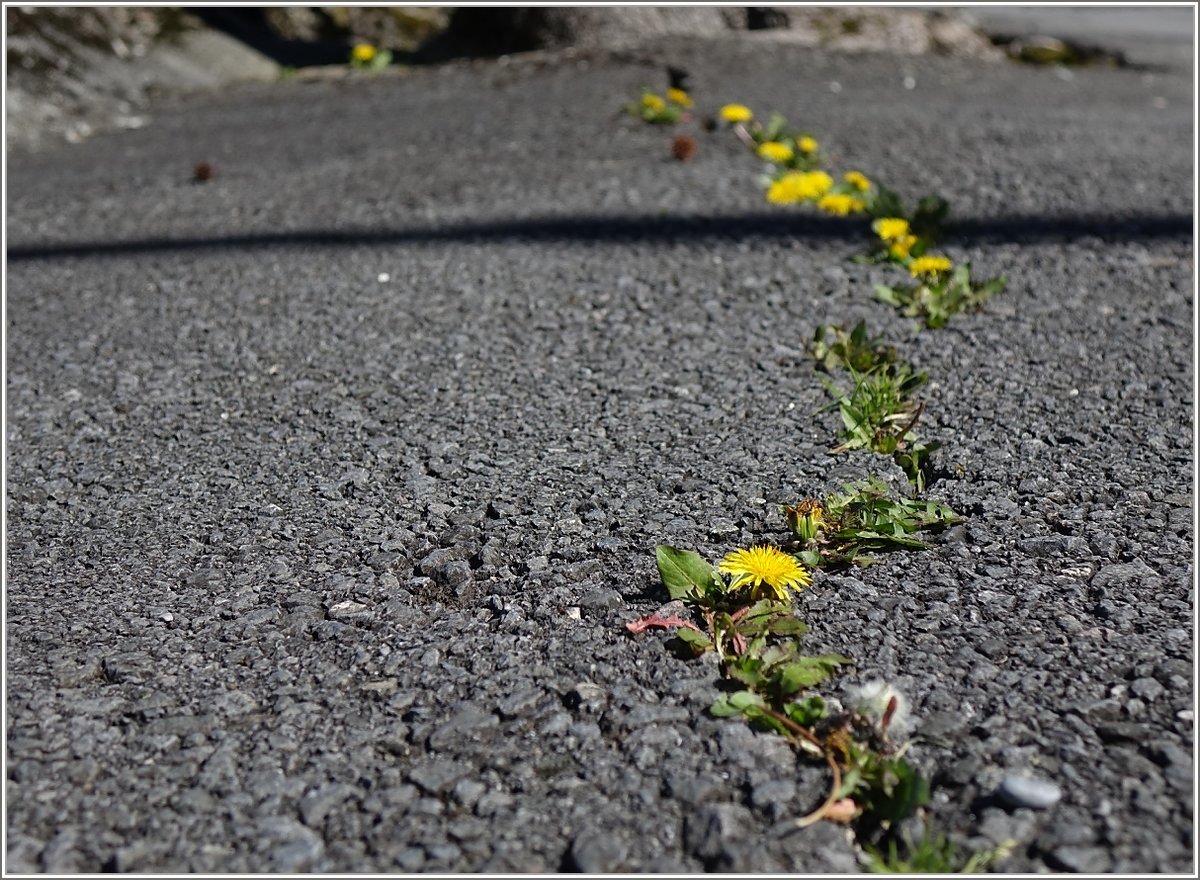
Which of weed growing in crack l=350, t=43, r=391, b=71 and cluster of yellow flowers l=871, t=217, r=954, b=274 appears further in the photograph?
weed growing in crack l=350, t=43, r=391, b=71

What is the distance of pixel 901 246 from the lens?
3.11 m

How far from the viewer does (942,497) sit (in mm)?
1949

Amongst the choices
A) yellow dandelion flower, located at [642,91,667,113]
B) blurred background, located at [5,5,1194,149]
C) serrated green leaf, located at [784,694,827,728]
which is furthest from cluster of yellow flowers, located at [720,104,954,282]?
blurred background, located at [5,5,1194,149]

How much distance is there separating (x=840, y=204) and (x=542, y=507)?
6.20ft

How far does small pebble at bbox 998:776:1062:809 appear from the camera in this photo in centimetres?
125

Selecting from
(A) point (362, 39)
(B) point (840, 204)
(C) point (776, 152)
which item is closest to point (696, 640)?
(B) point (840, 204)

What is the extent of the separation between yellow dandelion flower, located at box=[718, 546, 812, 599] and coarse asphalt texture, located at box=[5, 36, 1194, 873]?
2.7 inches

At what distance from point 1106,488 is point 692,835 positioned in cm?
115

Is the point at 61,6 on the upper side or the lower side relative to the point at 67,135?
upper

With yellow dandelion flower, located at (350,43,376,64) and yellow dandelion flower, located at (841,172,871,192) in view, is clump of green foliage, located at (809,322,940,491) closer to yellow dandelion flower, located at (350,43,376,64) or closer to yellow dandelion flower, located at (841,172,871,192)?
yellow dandelion flower, located at (841,172,871,192)

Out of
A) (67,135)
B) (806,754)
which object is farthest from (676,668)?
(67,135)

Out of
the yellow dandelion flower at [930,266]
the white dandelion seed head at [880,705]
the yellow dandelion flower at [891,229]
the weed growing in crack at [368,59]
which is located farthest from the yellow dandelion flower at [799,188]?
the weed growing in crack at [368,59]

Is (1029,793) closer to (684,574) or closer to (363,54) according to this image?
(684,574)

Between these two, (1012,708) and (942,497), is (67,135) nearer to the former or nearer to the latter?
(942,497)
